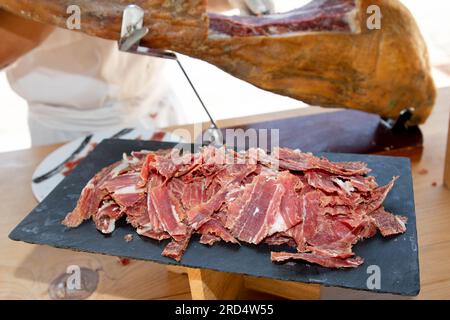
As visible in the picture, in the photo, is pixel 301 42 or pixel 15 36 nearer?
pixel 301 42

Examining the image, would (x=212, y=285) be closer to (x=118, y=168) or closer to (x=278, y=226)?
(x=278, y=226)

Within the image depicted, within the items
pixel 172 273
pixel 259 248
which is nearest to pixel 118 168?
pixel 172 273

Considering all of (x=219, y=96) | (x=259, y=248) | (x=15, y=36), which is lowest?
(x=219, y=96)

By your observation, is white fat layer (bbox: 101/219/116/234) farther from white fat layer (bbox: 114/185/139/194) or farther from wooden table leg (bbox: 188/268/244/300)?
wooden table leg (bbox: 188/268/244/300)

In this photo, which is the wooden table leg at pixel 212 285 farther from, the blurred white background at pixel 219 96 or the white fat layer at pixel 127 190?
the blurred white background at pixel 219 96

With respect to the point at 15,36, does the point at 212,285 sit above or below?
below

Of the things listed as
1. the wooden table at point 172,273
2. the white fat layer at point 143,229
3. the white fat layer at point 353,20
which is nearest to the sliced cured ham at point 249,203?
the white fat layer at point 143,229

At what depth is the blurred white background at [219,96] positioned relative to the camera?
2893 mm

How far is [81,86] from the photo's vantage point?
66.9 inches

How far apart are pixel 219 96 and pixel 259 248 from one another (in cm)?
224

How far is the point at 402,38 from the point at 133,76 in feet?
2.97

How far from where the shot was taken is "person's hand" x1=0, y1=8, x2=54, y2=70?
1.42 metres

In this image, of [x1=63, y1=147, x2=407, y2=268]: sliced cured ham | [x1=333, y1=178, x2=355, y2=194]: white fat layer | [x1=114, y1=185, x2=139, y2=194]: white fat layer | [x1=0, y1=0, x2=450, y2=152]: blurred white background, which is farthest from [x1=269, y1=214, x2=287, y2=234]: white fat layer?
[x1=0, y1=0, x2=450, y2=152]: blurred white background
